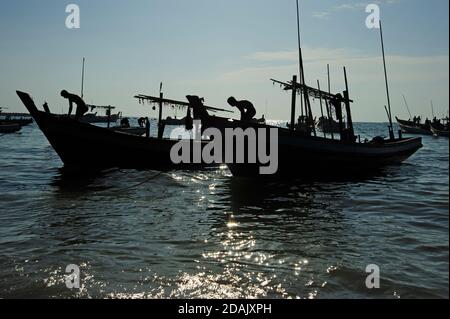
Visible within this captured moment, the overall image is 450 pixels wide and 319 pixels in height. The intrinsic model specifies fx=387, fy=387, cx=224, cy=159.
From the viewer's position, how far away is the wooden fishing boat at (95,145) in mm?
17969

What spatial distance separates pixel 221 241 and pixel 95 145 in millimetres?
13045

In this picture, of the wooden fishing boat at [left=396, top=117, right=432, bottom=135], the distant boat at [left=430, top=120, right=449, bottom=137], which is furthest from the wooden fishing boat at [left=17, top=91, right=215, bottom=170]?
the wooden fishing boat at [left=396, top=117, right=432, bottom=135]

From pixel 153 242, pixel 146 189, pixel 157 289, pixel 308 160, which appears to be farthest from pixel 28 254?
pixel 308 160

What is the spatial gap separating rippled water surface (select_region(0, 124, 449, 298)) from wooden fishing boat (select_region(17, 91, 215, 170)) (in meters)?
4.62

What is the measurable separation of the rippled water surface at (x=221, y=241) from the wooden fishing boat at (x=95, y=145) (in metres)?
4.62

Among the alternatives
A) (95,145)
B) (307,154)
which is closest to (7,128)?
(95,145)

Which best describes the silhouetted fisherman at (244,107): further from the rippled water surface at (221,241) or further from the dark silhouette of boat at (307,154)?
the rippled water surface at (221,241)

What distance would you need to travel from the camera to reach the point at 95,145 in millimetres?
18562

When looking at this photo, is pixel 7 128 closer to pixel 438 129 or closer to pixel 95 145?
pixel 95 145

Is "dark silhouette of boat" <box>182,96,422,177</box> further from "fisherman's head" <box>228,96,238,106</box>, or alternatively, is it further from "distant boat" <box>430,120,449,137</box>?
"distant boat" <box>430,120,449,137</box>

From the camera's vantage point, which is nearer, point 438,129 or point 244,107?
point 244,107

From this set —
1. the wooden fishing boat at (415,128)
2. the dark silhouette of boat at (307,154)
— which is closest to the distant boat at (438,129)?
the wooden fishing boat at (415,128)

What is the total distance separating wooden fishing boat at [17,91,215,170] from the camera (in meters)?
18.0

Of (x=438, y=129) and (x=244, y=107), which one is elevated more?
(x=438, y=129)
